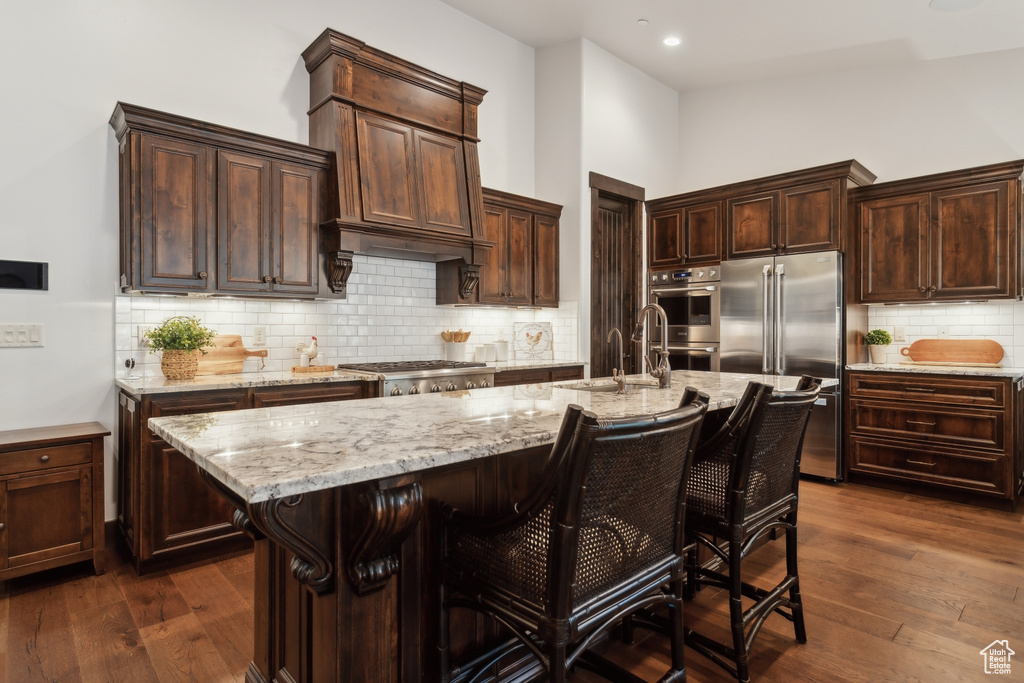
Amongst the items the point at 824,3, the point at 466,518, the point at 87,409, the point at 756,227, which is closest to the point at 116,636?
the point at 87,409

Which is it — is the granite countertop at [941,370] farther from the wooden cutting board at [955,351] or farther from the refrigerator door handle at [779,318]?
the refrigerator door handle at [779,318]

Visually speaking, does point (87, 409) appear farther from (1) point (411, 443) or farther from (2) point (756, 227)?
(2) point (756, 227)

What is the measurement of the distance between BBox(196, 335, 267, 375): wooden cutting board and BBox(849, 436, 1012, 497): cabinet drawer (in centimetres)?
466

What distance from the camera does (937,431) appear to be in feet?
13.7

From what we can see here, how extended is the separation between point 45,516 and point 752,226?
5.37 metres

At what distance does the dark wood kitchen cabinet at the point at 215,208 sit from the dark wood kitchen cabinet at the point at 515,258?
1323 millimetres

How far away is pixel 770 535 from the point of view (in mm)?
3279

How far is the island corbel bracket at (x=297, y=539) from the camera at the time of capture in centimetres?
119

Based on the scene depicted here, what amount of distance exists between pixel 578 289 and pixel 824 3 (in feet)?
9.55

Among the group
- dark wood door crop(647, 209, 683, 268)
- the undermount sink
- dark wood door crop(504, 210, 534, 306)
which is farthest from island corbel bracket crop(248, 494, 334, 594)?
dark wood door crop(647, 209, 683, 268)

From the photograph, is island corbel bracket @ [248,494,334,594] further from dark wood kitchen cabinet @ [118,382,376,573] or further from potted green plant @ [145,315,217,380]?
potted green plant @ [145,315,217,380]

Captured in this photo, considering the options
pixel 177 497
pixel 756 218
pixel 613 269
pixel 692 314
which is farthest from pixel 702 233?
pixel 177 497

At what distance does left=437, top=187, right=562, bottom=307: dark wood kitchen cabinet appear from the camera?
4.74 metres

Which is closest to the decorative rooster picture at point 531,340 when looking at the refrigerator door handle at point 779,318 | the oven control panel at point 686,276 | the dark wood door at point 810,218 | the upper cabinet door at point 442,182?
the upper cabinet door at point 442,182
